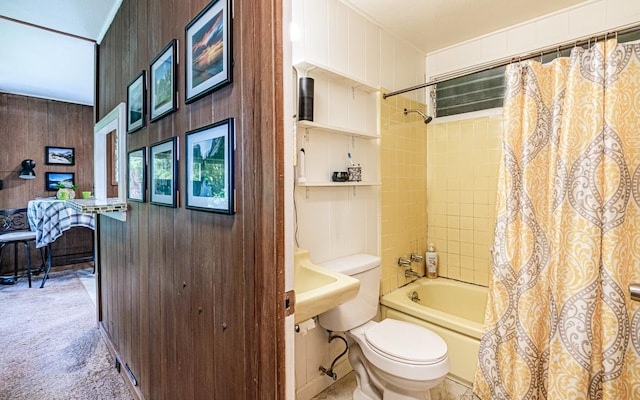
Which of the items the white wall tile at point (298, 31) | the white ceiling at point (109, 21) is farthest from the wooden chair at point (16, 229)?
the white wall tile at point (298, 31)

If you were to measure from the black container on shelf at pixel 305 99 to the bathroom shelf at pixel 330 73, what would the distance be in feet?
0.29

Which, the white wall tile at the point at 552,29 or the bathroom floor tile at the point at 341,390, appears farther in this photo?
the white wall tile at the point at 552,29

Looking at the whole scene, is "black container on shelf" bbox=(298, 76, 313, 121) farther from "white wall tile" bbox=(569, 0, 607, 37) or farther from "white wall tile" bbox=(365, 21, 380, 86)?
"white wall tile" bbox=(569, 0, 607, 37)

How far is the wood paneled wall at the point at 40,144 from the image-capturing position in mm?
4176

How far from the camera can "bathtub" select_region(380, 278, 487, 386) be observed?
1.97 metres

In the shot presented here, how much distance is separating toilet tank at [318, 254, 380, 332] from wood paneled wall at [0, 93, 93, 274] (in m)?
4.70

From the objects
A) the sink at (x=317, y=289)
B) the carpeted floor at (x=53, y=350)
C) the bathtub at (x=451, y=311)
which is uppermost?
the sink at (x=317, y=289)

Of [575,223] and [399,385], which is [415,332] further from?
[575,223]

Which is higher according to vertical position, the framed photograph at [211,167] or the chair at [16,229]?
the framed photograph at [211,167]

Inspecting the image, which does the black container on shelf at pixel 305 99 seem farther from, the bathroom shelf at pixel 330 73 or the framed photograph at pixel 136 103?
the framed photograph at pixel 136 103

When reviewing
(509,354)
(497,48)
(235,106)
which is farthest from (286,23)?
(497,48)

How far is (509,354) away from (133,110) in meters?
2.39

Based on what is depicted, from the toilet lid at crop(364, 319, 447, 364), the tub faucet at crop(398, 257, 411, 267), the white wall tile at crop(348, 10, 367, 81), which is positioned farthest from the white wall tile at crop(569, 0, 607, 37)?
the toilet lid at crop(364, 319, 447, 364)

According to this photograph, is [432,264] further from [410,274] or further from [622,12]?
[622,12]
